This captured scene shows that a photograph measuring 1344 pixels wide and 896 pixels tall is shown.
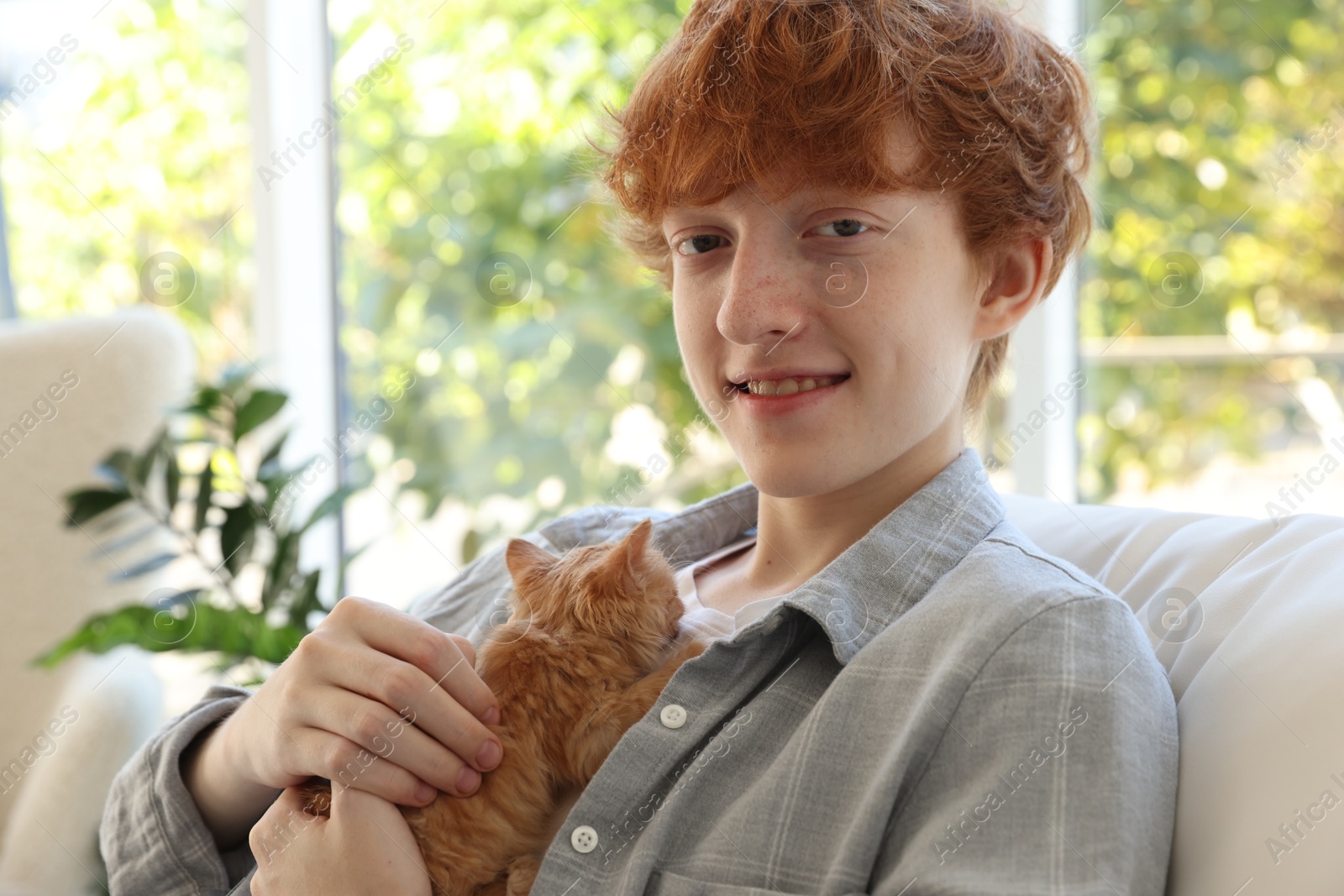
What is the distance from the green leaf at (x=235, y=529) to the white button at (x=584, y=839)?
4.65ft

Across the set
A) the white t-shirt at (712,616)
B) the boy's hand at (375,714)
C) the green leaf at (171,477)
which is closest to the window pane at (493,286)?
the green leaf at (171,477)

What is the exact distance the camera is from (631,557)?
1.07 metres

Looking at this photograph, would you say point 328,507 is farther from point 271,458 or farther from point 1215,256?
point 1215,256

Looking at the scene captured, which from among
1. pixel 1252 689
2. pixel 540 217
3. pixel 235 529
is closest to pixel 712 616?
pixel 1252 689

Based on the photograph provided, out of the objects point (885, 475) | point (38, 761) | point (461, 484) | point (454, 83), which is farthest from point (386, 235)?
point (885, 475)

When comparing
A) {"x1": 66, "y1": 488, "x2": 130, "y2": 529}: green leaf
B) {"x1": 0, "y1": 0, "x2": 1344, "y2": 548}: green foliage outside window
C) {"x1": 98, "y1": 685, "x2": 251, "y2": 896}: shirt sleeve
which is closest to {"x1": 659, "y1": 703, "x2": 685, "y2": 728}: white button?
{"x1": 98, "y1": 685, "x2": 251, "y2": 896}: shirt sleeve

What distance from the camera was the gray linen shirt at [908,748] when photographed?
753 millimetres

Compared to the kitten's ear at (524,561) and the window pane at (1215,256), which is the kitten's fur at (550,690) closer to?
the kitten's ear at (524,561)

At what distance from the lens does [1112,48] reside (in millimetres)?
2037

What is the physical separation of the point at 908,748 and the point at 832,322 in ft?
1.35

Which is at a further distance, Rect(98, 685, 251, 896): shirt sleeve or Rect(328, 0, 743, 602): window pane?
Rect(328, 0, 743, 602): window pane

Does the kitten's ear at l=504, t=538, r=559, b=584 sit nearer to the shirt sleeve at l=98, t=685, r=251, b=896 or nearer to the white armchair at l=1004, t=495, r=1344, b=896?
the shirt sleeve at l=98, t=685, r=251, b=896

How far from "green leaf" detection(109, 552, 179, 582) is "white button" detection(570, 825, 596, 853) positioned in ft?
5.03

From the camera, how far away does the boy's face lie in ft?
3.26
